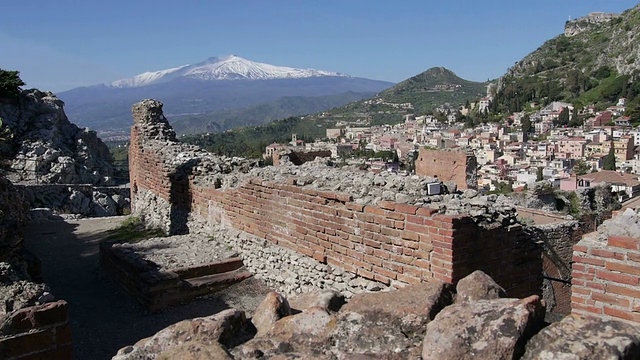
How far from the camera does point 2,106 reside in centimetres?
2712

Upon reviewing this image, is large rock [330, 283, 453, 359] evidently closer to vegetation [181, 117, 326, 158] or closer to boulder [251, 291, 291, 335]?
boulder [251, 291, 291, 335]

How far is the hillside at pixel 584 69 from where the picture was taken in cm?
11325

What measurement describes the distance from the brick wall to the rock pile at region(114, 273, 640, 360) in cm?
121

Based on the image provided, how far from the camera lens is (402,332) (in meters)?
3.13

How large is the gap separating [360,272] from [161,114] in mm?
9160

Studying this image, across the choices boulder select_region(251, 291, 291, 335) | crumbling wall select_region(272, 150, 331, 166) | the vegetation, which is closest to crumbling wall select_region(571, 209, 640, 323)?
boulder select_region(251, 291, 291, 335)

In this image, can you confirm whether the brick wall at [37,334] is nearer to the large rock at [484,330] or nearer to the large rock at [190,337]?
the large rock at [190,337]

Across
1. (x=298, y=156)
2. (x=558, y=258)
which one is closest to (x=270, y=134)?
(x=298, y=156)

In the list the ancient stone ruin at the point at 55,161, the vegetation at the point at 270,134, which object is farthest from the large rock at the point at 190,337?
the vegetation at the point at 270,134

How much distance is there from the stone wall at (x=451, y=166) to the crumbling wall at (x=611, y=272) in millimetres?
20409

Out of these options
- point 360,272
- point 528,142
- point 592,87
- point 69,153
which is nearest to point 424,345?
point 360,272

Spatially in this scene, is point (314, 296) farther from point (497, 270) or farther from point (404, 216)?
point (497, 270)

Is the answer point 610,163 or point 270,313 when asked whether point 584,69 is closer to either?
point 610,163

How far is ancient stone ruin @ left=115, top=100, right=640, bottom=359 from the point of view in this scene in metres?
2.73
